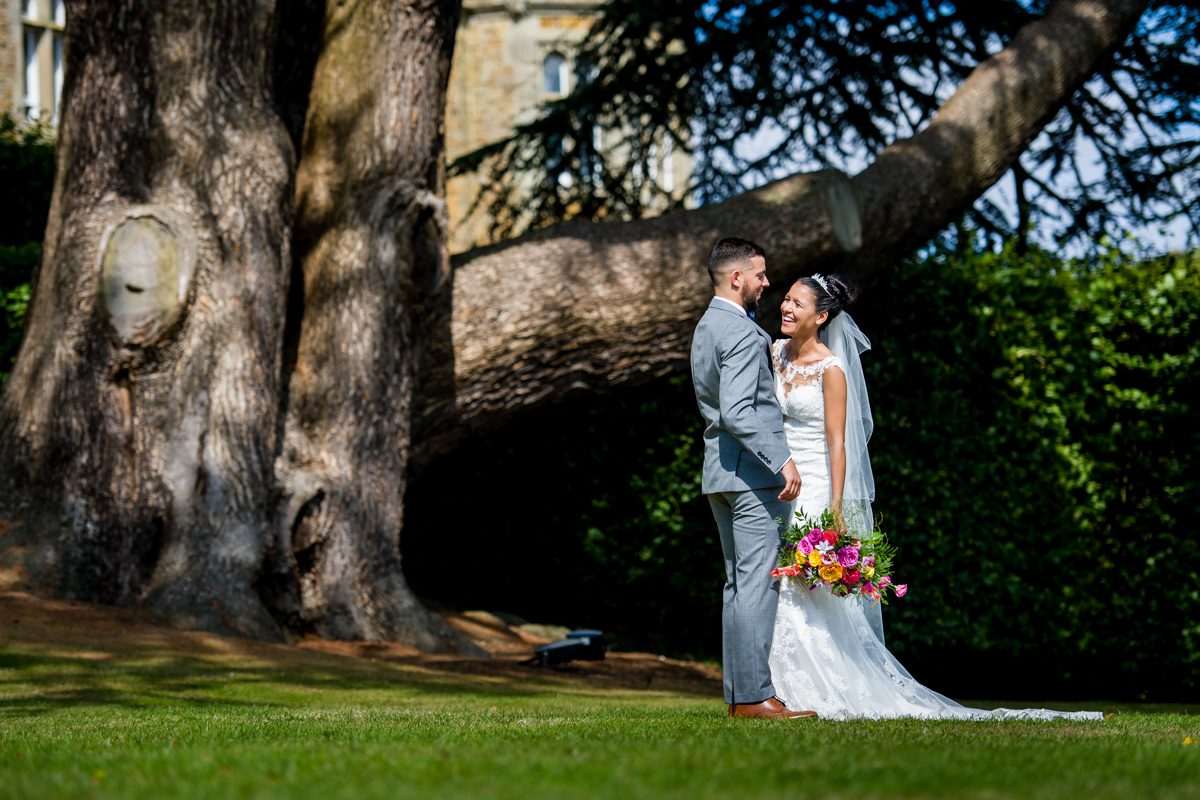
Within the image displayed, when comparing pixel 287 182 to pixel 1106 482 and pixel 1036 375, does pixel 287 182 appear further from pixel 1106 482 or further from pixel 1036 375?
pixel 1106 482

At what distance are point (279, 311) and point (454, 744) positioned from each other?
19.3 ft

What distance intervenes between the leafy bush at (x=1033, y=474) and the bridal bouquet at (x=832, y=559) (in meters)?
4.71

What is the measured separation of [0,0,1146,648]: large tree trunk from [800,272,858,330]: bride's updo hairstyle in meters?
4.26

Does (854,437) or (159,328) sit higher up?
(159,328)

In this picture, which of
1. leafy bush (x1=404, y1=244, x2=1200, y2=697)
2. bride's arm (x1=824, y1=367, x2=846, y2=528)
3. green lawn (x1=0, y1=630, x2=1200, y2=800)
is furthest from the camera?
leafy bush (x1=404, y1=244, x2=1200, y2=697)

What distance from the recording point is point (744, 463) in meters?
6.36

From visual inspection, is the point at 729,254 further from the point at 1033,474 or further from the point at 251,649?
the point at 1033,474

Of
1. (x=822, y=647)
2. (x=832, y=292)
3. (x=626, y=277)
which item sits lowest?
(x=822, y=647)

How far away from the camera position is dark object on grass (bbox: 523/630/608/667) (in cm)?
984

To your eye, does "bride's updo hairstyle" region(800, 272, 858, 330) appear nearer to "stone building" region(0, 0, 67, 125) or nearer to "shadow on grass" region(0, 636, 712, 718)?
"shadow on grass" region(0, 636, 712, 718)

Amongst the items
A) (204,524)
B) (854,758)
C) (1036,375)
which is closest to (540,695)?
(204,524)

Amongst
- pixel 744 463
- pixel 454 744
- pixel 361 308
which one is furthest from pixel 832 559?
pixel 361 308

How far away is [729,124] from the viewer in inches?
650

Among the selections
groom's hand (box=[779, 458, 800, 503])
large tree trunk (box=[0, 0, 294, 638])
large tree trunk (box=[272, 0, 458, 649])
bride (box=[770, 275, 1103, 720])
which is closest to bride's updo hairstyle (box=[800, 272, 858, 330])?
bride (box=[770, 275, 1103, 720])
